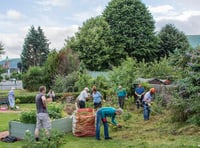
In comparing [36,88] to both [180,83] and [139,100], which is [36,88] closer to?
[139,100]

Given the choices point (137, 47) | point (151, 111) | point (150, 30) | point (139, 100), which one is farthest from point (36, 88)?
point (151, 111)

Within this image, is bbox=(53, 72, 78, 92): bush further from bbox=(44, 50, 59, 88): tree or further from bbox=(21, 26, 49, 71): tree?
bbox=(21, 26, 49, 71): tree

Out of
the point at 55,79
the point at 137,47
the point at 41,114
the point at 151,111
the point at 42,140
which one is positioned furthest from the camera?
the point at 137,47

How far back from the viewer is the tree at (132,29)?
39.1m

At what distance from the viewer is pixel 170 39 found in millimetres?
42281

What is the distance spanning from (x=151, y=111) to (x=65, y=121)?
17.6ft

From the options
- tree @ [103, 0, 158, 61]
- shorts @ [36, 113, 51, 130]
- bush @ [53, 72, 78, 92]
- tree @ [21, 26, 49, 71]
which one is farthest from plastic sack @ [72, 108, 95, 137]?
tree @ [21, 26, 49, 71]

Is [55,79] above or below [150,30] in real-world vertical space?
below

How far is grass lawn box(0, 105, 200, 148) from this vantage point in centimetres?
841

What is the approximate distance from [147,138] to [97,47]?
2893 cm

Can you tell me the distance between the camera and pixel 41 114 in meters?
9.40

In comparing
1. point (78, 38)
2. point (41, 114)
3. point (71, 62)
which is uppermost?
point (78, 38)

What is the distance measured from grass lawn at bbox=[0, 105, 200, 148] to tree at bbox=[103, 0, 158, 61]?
90.5 ft

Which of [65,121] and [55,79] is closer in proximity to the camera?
[65,121]
